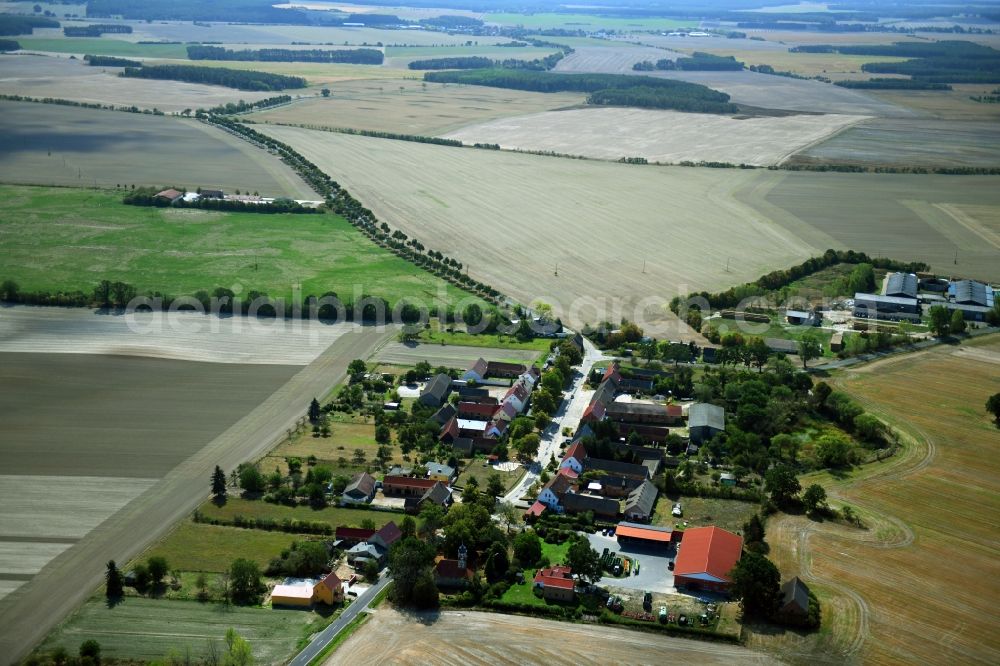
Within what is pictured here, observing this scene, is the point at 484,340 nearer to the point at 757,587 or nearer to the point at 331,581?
the point at 331,581

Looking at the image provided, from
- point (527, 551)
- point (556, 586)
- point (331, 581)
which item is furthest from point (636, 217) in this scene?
point (331, 581)

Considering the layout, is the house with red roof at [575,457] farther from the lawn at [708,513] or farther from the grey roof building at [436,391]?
the grey roof building at [436,391]

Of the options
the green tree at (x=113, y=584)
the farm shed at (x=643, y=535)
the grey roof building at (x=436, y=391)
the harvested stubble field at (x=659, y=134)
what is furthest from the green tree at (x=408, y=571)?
the harvested stubble field at (x=659, y=134)

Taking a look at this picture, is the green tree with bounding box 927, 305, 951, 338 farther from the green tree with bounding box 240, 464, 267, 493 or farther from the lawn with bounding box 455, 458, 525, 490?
the green tree with bounding box 240, 464, 267, 493

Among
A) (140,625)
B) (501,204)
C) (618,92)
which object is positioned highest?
(618,92)

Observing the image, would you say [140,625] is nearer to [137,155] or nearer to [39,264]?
[39,264]

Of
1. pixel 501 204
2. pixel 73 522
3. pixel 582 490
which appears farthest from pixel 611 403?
pixel 501 204
